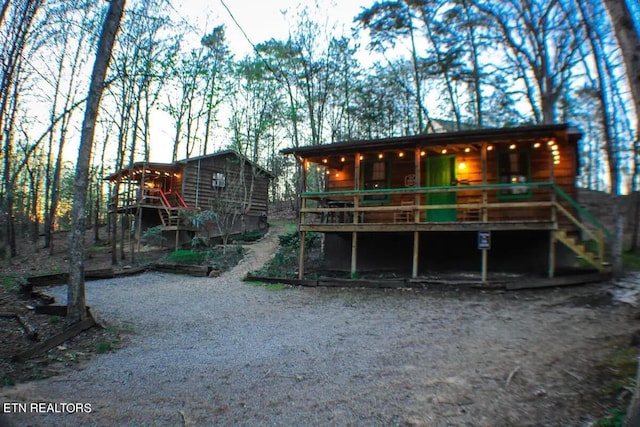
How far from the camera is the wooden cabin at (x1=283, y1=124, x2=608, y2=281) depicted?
11.0 m

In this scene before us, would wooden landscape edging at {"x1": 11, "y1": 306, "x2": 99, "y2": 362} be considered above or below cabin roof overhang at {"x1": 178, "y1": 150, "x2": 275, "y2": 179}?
below

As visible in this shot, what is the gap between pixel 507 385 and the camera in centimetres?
396

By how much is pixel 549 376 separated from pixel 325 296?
22.2ft

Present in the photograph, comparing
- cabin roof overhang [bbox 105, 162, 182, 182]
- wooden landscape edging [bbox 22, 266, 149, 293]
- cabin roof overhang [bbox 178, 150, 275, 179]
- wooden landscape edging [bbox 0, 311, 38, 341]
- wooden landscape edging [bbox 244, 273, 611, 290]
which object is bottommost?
wooden landscape edging [bbox 22, 266, 149, 293]

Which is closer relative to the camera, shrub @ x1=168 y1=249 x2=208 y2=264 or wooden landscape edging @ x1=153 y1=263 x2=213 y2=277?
wooden landscape edging @ x1=153 y1=263 x2=213 y2=277

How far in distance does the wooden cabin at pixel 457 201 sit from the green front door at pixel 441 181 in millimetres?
36

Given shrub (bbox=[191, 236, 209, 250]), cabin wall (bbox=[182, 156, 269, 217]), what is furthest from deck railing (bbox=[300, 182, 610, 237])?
cabin wall (bbox=[182, 156, 269, 217])

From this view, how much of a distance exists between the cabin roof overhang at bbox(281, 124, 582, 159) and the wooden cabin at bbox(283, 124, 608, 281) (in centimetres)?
3

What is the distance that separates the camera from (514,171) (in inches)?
495

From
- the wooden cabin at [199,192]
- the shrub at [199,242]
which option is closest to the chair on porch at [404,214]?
the shrub at [199,242]

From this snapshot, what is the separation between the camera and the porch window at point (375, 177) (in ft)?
46.7

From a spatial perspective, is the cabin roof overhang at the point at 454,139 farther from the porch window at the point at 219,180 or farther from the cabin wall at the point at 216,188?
the porch window at the point at 219,180

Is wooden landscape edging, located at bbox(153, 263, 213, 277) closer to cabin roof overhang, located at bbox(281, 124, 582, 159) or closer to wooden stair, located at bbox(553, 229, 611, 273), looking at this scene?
cabin roof overhang, located at bbox(281, 124, 582, 159)

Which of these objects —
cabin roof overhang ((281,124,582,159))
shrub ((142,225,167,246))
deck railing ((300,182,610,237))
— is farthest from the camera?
shrub ((142,225,167,246))
